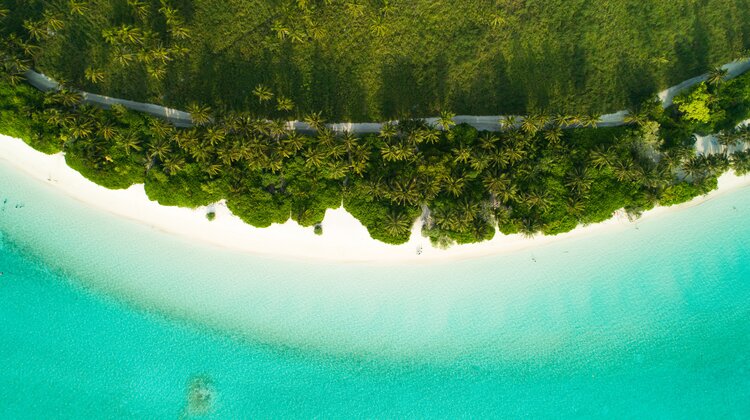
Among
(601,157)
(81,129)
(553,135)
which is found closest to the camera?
(81,129)

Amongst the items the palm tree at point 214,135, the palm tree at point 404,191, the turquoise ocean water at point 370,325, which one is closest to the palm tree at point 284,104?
the palm tree at point 214,135

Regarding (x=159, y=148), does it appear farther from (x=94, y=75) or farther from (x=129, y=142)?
(x=94, y=75)

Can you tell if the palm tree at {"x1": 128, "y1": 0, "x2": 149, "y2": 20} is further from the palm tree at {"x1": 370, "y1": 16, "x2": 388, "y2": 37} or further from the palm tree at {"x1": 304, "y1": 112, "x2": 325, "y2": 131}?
the palm tree at {"x1": 370, "y1": 16, "x2": 388, "y2": 37}

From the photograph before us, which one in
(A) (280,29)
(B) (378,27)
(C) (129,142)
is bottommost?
(C) (129,142)

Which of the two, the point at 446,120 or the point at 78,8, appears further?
the point at 78,8

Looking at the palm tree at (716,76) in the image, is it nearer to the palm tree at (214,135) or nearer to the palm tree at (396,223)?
the palm tree at (396,223)

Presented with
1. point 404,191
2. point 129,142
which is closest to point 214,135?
point 129,142
